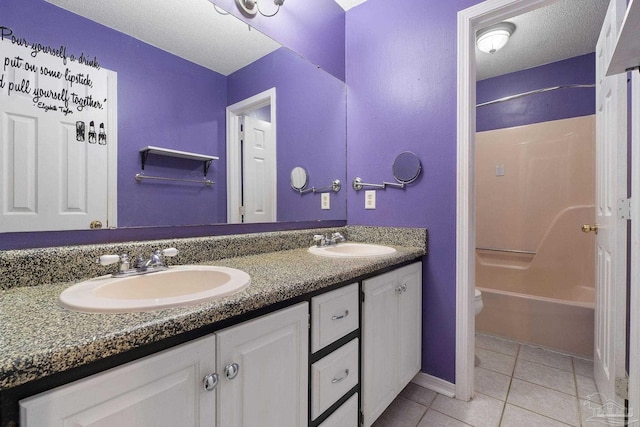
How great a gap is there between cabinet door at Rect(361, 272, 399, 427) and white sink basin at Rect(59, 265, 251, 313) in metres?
0.54

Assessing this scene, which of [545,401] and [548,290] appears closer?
[545,401]

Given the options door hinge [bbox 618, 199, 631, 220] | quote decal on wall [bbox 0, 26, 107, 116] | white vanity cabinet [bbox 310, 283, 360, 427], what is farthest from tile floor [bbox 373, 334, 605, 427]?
quote decal on wall [bbox 0, 26, 107, 116]

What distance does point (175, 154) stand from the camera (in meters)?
1.15

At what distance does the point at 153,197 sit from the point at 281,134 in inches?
30.3

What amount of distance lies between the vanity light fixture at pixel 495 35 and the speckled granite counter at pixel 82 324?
7.77 feet

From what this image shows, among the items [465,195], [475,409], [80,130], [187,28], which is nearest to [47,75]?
[80,130]

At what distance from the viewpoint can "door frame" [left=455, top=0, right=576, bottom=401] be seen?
1.46 metres

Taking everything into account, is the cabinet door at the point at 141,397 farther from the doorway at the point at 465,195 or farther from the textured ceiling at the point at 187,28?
the doorway at the point at 465,195

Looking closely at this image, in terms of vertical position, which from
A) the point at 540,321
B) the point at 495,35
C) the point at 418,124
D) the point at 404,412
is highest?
the point at 495,35

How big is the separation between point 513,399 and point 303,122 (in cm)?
189

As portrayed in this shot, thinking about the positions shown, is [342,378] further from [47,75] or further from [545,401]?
[47,75]

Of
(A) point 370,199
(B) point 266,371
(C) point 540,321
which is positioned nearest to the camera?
(B) point 266,371

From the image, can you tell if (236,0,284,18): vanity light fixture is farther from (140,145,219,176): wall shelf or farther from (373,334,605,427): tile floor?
(373,334,605,427): tile floor

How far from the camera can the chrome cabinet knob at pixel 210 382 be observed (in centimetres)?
63
